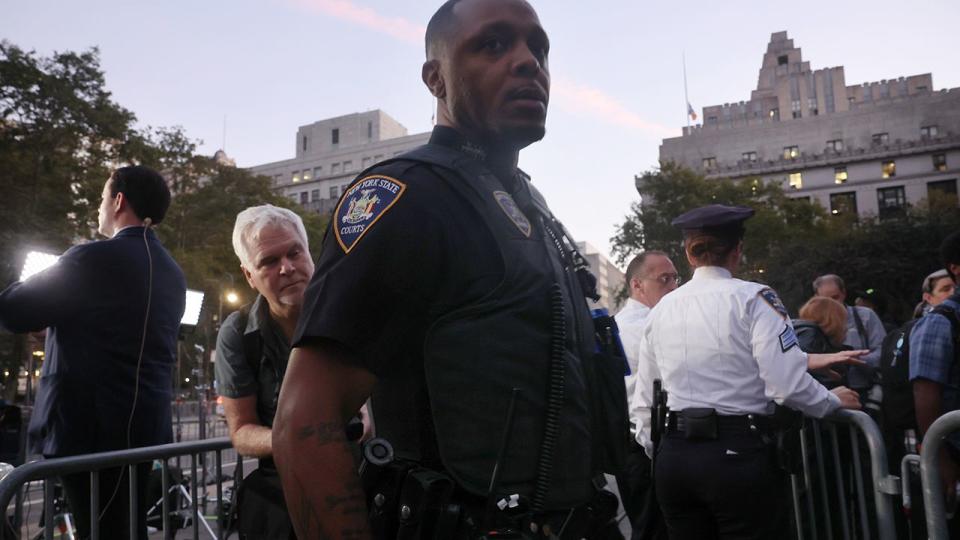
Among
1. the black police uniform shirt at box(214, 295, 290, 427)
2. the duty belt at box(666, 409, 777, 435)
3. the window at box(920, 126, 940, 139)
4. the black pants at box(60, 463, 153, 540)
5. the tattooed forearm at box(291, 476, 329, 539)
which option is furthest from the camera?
the window at box(920, 126, 940, 139)

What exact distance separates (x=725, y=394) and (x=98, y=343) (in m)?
2.83

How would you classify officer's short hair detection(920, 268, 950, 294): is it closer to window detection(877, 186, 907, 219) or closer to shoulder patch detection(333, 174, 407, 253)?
shoulder patch detection(333, 174, 407, 253)

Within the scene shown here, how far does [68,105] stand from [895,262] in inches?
1348

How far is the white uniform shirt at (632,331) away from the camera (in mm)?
4859

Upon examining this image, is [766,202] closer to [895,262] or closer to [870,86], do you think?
[895,262]

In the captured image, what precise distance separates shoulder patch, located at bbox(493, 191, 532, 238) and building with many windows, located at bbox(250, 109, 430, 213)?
7508 cm

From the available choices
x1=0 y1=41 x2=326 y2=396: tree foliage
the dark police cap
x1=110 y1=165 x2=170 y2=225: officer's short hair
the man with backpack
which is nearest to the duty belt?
the dark police cap

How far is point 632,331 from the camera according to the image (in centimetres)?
495

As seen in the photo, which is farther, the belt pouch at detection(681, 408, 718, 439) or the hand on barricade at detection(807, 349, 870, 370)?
the hand on barricade at detection(807, 349, 870, 370)

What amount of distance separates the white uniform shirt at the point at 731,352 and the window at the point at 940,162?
67787mm

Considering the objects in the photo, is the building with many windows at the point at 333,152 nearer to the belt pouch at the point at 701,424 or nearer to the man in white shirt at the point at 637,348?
the man in white shirt at the point at 637,348

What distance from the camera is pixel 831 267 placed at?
33844 mm

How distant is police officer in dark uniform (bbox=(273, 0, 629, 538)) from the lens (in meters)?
1.27

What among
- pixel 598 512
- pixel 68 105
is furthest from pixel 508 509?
pixel 68 105
